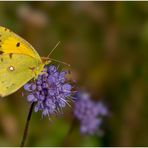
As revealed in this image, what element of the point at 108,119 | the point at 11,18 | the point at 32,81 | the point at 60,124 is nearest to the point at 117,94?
the point at 108,119

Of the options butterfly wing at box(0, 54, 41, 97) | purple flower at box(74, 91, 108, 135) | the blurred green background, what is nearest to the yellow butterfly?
butterfly wing at box(0, 54, 41, 97)

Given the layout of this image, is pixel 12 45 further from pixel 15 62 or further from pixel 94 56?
pixel 94 56

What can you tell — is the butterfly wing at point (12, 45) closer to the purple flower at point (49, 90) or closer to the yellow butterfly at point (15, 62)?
the yellow butterfly at point (15, 62)

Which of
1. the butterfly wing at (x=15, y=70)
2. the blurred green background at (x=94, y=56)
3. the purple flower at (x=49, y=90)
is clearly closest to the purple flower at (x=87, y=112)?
the blurred green background at (x=94, y=56)

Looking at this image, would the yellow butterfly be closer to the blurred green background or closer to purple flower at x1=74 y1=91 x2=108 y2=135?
purple flower at x1=74 y1=91 x2=108 y2=135

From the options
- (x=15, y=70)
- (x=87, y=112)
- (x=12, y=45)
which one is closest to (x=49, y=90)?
(x=15, y=70)

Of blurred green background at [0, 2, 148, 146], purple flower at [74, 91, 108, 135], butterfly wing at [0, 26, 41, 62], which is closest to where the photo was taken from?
butterfly wing at [0, 26, 41, 62]

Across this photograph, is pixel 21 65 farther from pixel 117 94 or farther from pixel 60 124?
pixel 117 94

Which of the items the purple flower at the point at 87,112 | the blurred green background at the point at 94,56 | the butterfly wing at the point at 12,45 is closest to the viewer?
the butterfly wing at the point at 12,45
